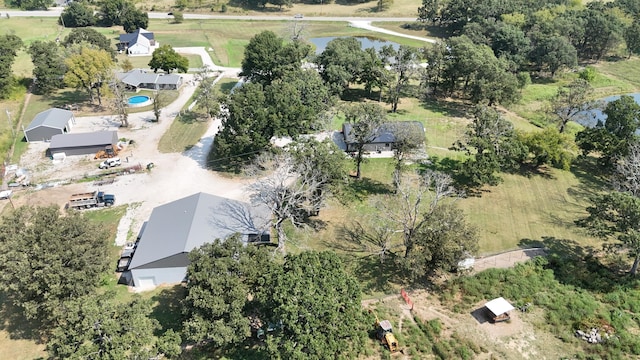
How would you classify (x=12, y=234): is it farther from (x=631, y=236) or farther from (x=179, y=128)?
(x=631, y=236)

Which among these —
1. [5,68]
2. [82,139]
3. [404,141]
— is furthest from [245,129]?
[5,68]

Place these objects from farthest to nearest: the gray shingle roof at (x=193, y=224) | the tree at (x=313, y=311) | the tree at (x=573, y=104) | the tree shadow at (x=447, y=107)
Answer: the tree shadow at (x=447, y=107), the tree at (x=573, y=104), the gray shingle roof at (x=193, y=224), the tree at (x=313, y=311)

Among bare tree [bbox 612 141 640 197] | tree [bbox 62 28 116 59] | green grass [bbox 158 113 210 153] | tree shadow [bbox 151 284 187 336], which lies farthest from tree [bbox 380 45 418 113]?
tree [bbox 62 28 116 59]

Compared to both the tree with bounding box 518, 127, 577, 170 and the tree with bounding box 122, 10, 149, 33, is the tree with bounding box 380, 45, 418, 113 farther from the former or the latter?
the tree with bounding box 122, 10, 149, 33

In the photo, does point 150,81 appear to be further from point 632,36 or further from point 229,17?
point 632,36

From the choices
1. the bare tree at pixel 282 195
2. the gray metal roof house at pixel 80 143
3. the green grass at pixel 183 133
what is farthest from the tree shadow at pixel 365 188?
the gray metal roof house at pixel 80 143

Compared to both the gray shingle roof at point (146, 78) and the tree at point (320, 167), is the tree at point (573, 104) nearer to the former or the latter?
the tree at point (320, 167)

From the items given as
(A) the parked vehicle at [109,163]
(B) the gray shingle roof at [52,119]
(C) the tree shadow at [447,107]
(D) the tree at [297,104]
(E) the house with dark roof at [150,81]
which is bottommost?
(A) the parked vehicle at [109,163]

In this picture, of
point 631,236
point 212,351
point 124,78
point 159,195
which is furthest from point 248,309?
point 124,78
